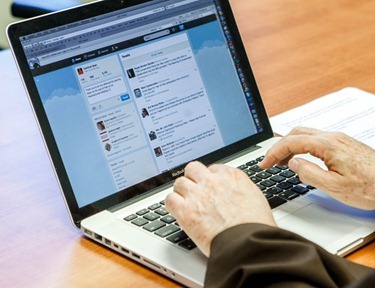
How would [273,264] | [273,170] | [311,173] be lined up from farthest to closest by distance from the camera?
[273,170] → [311,173] → [273,264]

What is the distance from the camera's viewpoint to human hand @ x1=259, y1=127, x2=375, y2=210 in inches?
40.0

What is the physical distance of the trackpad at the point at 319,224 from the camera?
965mm

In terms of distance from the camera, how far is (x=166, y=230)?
1.00m

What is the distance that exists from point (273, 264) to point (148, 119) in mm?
404

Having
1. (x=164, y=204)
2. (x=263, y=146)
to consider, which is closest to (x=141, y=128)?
(x=164, y=204)

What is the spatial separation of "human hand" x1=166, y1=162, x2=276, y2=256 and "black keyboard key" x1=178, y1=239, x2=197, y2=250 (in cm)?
3

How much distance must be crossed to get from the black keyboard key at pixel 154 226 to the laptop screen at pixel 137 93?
0.31 ft

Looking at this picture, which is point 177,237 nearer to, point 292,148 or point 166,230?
point 166,230

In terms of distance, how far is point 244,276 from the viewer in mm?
803

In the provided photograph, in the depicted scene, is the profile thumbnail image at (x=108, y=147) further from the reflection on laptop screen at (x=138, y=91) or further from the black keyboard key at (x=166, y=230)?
the black keyboard key at (x=166, y=230)

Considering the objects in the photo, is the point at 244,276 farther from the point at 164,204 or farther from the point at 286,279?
the point at 164,204

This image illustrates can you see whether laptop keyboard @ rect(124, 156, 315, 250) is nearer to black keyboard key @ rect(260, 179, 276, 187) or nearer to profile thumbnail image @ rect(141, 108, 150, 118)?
black keyboard key @ rect(260, 179, 276, 187)

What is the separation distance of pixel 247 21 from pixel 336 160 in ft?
3.07

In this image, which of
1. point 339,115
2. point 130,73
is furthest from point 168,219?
point 339,115
